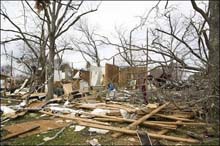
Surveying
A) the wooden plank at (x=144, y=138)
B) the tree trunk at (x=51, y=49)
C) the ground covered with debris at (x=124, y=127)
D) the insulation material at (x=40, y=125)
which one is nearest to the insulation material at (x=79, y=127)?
the ground covered with debris at (x=124, y=127)

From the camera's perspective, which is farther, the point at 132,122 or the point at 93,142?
the point at 132,122

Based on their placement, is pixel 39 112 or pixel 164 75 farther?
pixel 39 112

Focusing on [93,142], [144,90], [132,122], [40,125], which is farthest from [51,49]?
[93,142]

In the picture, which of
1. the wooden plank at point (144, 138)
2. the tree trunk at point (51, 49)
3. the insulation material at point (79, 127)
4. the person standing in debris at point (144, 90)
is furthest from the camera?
the tree trunk at point (51, 49)

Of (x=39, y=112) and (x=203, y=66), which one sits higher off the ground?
(x=203, y=66)

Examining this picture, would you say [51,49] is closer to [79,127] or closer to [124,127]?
[79,127]

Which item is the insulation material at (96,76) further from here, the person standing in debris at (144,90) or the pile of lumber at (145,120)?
the pile of lumber at (145,120)

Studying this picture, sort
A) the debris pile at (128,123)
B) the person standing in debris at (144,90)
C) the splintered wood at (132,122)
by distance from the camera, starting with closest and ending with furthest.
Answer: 1. the debris pile at (128,123)
2. the splintered wood at (132,122)
3. the person standing in debris at (144,90)

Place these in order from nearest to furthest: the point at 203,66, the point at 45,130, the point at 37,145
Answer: the point at 37,145, the point at 203,66, the point at 45,130

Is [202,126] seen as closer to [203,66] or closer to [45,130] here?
[203,66]

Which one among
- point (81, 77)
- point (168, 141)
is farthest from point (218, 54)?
point (81, 77)

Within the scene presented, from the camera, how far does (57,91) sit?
22.1m

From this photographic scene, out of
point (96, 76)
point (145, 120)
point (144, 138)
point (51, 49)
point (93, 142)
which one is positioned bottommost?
point (93, 142)

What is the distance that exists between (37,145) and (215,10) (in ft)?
19.8
